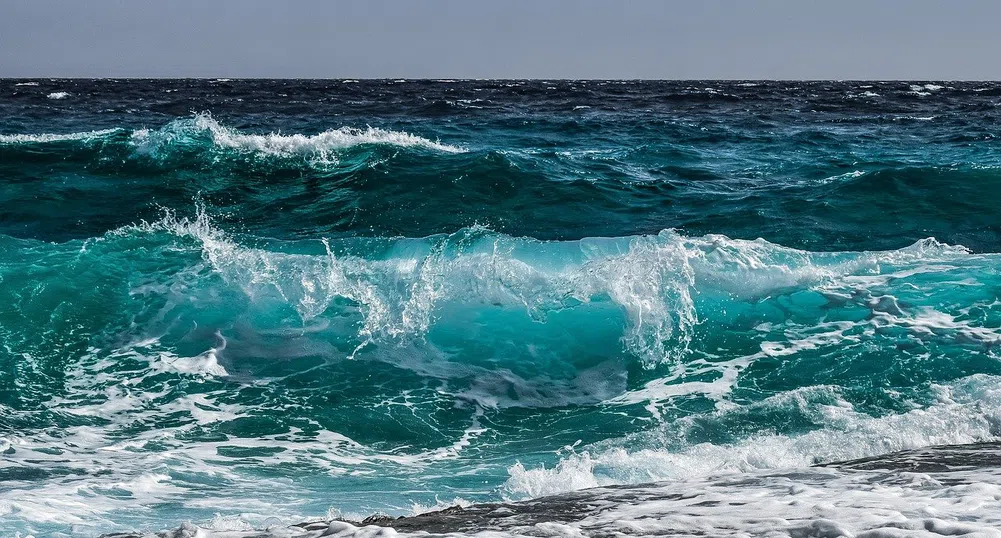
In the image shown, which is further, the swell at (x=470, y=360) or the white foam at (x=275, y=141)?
the white foam at (x=275, y=141)

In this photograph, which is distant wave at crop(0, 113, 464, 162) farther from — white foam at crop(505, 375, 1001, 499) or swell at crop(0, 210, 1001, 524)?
white foam at crop(505, 375, 1001, 499)

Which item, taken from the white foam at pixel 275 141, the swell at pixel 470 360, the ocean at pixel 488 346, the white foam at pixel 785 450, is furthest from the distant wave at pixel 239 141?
the white foam at pixel 785 450

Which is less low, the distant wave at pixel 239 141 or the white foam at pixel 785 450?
the distant wave at pixel 239 141

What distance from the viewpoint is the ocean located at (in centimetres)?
441

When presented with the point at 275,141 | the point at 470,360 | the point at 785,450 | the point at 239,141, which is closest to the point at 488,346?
the point at 470,360

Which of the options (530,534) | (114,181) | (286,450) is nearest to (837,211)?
(286,450)

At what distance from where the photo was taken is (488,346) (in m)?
A: 7.89

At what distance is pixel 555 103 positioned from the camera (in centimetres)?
3541

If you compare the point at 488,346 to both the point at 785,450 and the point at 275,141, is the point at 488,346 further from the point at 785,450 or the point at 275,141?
the point at 275,141

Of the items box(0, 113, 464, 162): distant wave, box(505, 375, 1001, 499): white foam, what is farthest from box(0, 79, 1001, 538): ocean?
box(0, 113, 464, 162): distant wave

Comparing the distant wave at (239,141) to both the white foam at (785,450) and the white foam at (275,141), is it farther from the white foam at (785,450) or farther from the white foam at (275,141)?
the white foam at (785,450)

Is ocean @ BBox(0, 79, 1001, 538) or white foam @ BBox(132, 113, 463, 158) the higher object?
white foam @ BBox(132, 113, 463, 158)

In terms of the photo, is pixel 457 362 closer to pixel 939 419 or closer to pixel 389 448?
pixel 389 448

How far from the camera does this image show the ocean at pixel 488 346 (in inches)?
174
